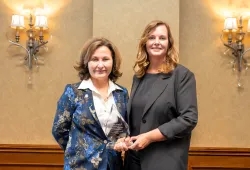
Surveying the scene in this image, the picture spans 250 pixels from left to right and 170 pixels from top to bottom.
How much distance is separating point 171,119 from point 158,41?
43 centimetres

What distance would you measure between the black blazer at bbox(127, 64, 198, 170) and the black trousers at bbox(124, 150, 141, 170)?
0.07 metres

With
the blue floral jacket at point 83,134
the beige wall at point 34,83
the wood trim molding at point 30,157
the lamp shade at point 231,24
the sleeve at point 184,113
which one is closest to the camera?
the sleeve at point 184,113

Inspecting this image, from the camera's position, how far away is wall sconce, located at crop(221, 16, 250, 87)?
317cm

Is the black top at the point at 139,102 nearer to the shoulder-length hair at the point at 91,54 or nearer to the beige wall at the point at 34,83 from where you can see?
the shoulder-length hair at the point at 91,54

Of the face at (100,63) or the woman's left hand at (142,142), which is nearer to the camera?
the woman's left hand at (142,142)

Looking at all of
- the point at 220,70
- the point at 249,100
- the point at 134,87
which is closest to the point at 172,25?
the point at 220,70

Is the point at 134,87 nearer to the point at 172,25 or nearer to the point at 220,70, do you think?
the point at 172,25

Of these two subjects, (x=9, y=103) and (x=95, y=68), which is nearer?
(x=95, y=68)

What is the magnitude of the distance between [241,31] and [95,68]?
200 centimetres

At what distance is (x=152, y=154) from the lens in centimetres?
167

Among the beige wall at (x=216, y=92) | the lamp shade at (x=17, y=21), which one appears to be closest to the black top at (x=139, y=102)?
the beige wall at (x=216, y=92)

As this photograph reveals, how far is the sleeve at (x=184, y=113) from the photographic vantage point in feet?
5.24

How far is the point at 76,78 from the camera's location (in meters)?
3.36

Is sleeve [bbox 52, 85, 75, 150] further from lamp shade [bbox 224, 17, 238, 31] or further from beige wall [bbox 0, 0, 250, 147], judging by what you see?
lamp shade [bbox 224, 17, 238, 31]
